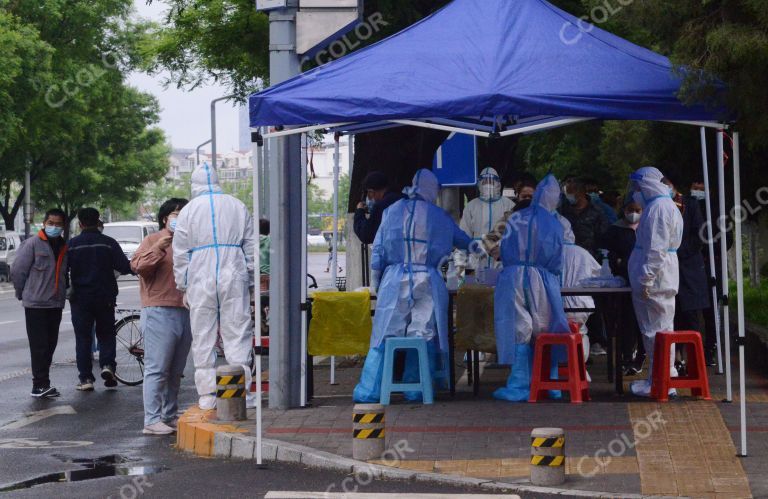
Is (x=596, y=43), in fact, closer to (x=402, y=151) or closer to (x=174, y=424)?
(x=174, y=424)

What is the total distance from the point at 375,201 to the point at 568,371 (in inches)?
101

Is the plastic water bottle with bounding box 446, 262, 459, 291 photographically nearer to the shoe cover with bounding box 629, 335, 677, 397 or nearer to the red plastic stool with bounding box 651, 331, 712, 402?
the shoe cover with bounding box 629, 335, 677, 397

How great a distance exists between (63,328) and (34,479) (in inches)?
563

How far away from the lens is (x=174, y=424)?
1077 cm

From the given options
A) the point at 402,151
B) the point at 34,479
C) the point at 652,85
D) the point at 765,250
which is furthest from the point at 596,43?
the point at 765,250

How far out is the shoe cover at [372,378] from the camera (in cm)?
1092

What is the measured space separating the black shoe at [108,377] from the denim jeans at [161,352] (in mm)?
3114

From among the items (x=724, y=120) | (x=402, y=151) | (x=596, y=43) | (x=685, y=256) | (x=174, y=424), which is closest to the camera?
(x=724, y=120)

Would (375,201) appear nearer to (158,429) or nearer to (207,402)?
(207,402)

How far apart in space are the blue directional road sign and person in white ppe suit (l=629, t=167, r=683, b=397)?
200 inches

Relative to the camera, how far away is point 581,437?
921 centimetres

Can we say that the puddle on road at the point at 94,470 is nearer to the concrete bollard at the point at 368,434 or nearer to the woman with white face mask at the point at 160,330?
the woman with white face mask at the point at 160,330

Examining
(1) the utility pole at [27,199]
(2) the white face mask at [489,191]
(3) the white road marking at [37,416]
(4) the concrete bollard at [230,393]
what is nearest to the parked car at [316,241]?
(1) the utility pole at [27,199]

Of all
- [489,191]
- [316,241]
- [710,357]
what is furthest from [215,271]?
[316,241]
